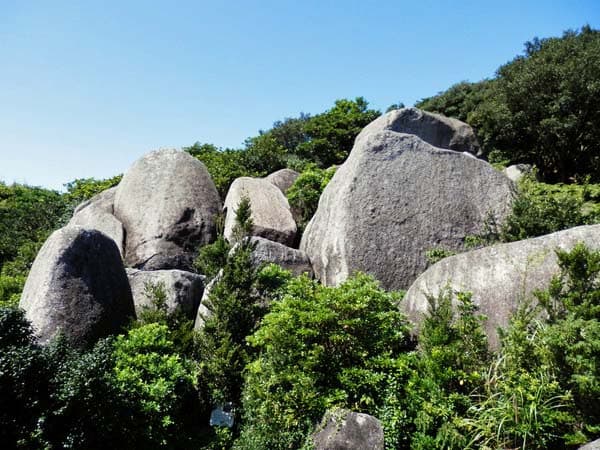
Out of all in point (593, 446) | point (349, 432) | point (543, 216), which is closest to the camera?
point (593, 446)

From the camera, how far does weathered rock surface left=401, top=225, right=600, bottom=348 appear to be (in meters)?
6.53

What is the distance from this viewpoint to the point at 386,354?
246 inches

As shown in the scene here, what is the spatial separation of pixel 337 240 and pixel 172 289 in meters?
3.58

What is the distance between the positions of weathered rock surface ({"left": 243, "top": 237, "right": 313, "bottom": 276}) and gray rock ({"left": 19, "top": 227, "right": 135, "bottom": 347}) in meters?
2.79

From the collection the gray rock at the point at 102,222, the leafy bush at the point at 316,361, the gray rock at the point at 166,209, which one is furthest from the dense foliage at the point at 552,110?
the gray rock at the point at 102,222

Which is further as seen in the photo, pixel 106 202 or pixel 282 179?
pixel 282 179

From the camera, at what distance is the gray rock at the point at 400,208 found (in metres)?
9.14

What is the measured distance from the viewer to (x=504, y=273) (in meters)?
6.82

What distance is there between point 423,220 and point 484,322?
127 inches

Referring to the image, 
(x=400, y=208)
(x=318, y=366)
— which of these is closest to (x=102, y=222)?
(x=400, y=208)

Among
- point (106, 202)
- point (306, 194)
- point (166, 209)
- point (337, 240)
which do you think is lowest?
point (337, 240)

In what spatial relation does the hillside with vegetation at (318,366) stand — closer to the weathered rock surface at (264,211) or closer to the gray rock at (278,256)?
the gray rock at (278,256)

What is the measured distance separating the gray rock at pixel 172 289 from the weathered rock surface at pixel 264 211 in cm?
261

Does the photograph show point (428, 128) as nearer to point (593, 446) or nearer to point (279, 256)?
point (279, 256)
